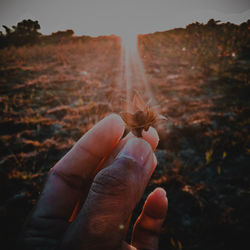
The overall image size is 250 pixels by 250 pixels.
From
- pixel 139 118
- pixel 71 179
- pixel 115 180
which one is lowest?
pixel 71 179

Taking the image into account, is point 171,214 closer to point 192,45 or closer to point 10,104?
point 10,104

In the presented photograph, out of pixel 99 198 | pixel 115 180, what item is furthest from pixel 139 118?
pixel 99 198

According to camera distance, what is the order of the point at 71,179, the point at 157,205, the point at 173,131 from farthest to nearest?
the point at 173,131, the point at 71,179, the point at 157,205

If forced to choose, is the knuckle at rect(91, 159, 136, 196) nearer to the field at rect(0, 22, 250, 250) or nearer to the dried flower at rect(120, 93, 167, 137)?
the dried flower at rect(120, 93, 167, 137)

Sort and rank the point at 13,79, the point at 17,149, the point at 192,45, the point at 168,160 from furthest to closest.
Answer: the point at 192,45
the point at 13,79
the point at 17,149
the point at 168,160

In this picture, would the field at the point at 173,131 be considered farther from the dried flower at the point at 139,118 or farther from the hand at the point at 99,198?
the dried flower at the point at 139,118

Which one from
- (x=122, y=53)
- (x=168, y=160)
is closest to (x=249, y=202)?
(x=168, y=160)

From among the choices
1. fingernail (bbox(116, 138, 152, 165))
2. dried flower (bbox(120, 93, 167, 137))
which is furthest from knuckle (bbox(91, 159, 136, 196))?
dried flower (bbox(120, 93, 167, 137))

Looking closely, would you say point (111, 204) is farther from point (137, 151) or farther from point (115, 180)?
point (137, 151)
